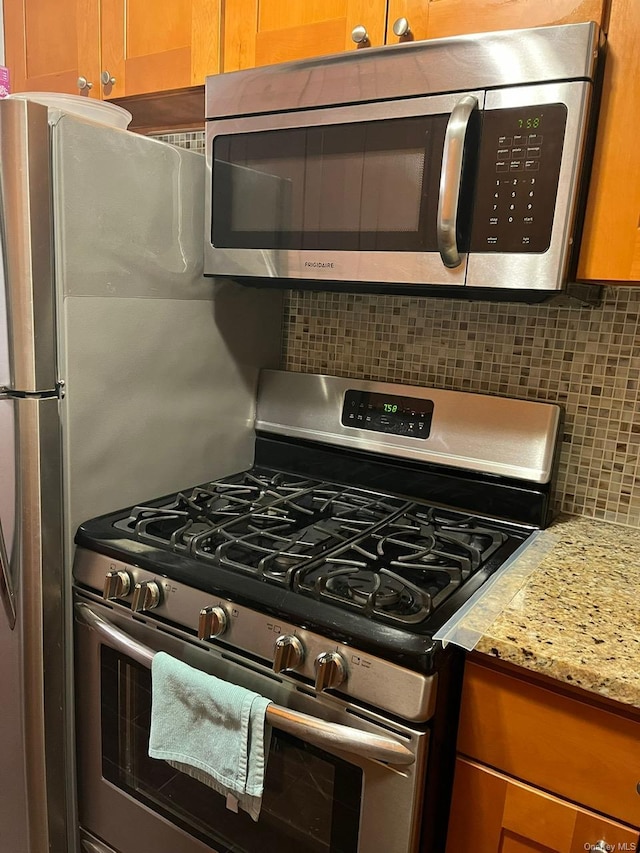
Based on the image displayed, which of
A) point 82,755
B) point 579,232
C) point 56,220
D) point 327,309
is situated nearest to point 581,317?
point 579,232

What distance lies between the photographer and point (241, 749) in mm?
1015

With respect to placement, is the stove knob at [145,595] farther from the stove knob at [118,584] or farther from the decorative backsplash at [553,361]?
the decorative backsplash at [553,361]

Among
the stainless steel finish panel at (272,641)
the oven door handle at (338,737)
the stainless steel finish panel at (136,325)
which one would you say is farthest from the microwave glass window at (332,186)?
the oven door handle at (338,737)

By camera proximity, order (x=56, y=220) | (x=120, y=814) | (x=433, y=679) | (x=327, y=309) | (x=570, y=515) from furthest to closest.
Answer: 1. (x=327, y=309)
2. (x=570, y=515)
3. (x=120, y=814)
4. (x=56, y=220)
5. (x=433, y=679)

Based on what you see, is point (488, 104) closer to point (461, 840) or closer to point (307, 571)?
point (307, 571)

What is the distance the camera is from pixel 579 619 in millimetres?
954

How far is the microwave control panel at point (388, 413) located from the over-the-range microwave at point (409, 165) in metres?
0.31

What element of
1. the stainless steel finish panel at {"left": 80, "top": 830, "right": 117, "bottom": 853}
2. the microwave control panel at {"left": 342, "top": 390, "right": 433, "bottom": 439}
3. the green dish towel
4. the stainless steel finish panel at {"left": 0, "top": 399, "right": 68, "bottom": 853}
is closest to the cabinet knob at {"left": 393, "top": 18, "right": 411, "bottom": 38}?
the microwave control panel at {"left": 342, "top": 390, "right": 433, "bottom": 439}

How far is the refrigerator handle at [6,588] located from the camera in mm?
1218

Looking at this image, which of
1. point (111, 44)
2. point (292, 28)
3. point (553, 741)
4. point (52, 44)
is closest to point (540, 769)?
point (553, 741)

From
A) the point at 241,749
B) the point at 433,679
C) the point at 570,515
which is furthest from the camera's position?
the point at 570,515

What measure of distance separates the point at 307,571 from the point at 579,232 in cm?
71

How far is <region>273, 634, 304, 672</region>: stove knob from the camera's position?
98 cm

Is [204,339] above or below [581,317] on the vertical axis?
below
